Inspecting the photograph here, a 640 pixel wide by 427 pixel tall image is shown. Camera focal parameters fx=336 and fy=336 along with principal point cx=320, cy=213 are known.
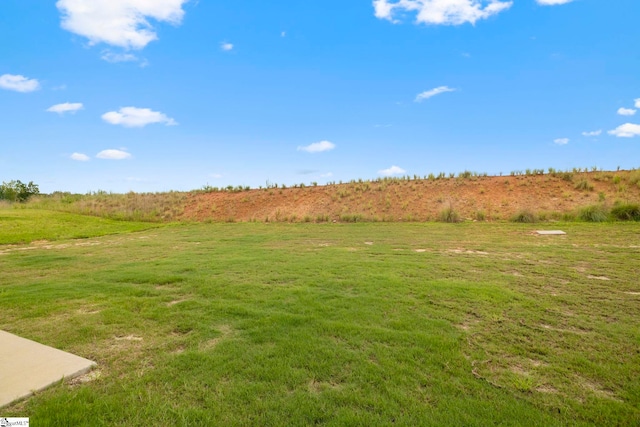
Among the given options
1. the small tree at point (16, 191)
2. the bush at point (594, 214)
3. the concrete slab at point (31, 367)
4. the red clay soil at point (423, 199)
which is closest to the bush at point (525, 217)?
the red clay soil at point (423, 199)

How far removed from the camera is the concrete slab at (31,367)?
276 centimetres

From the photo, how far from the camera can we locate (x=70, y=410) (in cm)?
250

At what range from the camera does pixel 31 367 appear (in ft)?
10.1

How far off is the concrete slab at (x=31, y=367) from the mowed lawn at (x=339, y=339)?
15 cm

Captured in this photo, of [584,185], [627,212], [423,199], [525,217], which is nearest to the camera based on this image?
[627,212]

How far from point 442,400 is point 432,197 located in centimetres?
2119

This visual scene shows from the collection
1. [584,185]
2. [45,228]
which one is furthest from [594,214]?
[45,228]

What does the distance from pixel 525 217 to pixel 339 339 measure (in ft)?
51.2

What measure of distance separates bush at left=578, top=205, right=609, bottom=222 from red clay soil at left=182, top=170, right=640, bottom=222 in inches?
38.4

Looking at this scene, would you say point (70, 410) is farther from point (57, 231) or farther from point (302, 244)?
point (57, 231)

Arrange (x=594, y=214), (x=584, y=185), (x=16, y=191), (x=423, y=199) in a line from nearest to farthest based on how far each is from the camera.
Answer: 1. (x=594, y=214)
2. (x=584, y=185)
3. (x=423, y=199)
4. (x=16, y=191)

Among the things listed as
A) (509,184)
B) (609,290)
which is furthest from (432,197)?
(609,290)

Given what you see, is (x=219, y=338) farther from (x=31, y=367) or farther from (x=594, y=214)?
(x=594, y=214)

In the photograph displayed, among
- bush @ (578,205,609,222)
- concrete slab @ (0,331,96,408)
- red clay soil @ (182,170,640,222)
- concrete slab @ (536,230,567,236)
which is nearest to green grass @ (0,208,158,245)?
red clay soil @ (182,170,640,222)
